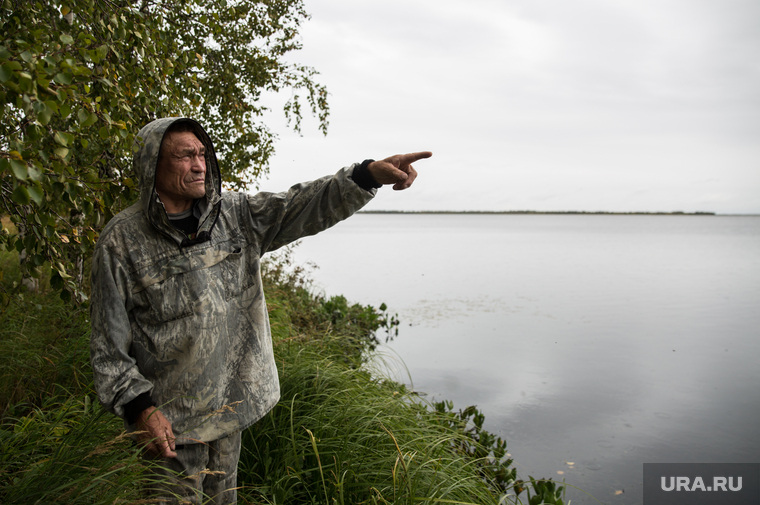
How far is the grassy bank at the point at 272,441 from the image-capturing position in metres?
2.33

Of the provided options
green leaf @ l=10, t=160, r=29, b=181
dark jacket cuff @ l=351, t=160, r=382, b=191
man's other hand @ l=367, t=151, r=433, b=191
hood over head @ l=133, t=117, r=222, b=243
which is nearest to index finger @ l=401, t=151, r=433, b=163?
man's other hand @ l=367, t=151, r=433, b=191

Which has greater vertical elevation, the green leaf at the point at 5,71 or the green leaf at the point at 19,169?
the green leaf at the point at 5,71

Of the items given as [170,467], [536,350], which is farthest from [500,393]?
[170,467]

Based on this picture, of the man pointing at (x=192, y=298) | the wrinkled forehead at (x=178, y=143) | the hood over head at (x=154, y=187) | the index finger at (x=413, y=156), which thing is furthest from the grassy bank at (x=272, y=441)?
the index finger at (x=413, y=156)

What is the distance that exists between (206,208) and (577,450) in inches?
282

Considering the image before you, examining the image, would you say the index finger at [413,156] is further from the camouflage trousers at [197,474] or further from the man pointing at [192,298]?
the camouflage trousers at [197,474]

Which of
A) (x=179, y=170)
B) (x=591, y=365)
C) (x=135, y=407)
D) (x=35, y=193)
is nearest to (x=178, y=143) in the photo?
(x=179, y=170)

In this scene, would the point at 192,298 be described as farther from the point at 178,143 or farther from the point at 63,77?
the point at 63,77

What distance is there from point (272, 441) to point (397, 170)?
2.27 metres

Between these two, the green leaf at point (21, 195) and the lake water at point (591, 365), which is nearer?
the green leaf at point (21, 195)

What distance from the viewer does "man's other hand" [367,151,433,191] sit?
8.26ft

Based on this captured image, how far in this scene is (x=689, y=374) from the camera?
37.5ft

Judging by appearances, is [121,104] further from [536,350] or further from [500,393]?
[536,350]

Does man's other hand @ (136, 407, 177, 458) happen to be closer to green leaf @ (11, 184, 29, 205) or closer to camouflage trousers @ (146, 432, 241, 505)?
camouflage trousers @ (146, 432, 241, 505)
